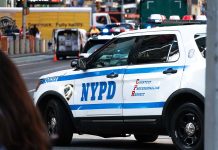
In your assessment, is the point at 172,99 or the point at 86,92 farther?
the point at 86,92

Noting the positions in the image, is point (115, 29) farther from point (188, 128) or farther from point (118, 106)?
point (188, 128)

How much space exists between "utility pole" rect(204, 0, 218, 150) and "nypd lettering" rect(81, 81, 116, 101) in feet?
13.7

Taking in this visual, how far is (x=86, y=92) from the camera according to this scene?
10.7 metres

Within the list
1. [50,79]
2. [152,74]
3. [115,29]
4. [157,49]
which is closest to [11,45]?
[115,29]

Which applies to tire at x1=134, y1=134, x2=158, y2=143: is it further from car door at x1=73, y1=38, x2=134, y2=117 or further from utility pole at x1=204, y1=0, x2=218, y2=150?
utility pole at x1=204, y1=0, x2=218, y2=150

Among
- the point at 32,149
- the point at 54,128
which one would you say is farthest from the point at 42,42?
the point at 32,149

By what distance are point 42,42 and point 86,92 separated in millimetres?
43470

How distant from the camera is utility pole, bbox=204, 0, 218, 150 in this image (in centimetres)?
611

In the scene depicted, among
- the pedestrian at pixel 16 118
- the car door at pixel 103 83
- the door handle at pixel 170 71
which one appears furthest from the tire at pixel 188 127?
the pedestrian at pixel 16 118

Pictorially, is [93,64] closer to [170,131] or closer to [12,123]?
[170,131]

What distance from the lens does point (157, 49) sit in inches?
401

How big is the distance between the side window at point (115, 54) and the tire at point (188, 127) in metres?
1.26

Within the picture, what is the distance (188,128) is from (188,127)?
0.6 inches

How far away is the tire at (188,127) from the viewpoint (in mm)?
9297
